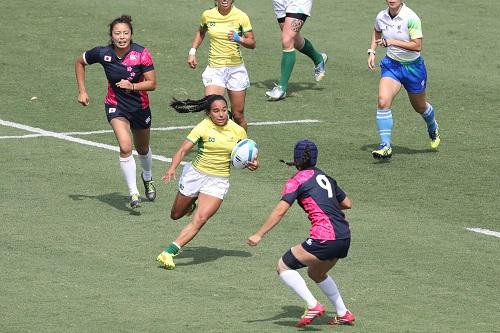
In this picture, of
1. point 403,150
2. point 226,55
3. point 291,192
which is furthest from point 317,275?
point 403,150

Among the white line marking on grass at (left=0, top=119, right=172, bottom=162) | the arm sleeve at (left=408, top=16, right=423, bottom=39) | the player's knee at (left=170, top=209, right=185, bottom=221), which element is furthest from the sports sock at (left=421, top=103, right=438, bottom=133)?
the player's knee at (left=170, top=209, right=185, bottom=221)

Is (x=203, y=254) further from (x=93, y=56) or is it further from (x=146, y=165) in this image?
(x=93, y=56)

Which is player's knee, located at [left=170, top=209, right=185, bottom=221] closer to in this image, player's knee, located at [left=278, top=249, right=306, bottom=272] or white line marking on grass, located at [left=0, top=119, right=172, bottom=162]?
player's knee, located at [left=278, top=249, right=306, bottom=272]

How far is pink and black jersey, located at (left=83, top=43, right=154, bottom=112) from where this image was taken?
1858 centimetres

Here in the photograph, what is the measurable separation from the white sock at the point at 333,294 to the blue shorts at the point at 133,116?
5576mm

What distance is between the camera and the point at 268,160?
21703 millimetres

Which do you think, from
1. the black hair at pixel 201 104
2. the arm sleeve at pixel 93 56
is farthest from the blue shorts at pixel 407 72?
the black hair at pixel 201 104

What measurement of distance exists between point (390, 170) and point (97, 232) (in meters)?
5.40

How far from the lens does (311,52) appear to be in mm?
26172

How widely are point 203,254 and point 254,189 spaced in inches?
132

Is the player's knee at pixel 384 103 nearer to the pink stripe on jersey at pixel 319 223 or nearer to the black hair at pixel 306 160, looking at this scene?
the black hair at pixel 306 160

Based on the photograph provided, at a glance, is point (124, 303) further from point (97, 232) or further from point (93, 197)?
point (93, 197)

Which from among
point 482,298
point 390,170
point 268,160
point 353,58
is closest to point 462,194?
point 390,170

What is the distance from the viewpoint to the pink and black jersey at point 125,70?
18578 millimetres
